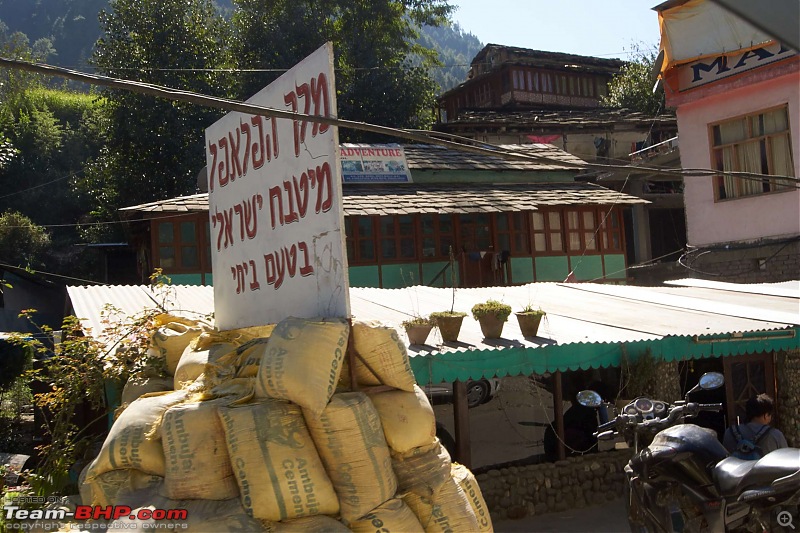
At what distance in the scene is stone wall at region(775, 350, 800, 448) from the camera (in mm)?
9672

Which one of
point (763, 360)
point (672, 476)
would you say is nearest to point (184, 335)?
point (672, 476)

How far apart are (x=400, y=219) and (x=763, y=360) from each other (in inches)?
320

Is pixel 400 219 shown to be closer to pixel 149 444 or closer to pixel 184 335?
pixel 184 335

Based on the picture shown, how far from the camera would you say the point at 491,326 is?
7777mm

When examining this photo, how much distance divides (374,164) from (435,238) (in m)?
2.67

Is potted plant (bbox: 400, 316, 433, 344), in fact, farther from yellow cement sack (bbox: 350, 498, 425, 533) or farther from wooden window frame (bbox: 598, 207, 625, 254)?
wooden window frame (bbox: 598, 207, 625, 254)

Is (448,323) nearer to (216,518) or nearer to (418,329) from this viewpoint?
(418,329)

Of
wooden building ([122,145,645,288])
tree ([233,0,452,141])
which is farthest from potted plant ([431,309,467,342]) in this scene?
tree ([233,0,452,141])

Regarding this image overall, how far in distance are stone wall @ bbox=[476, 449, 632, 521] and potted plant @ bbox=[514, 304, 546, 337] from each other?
5.16 feet

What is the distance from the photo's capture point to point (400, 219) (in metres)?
16.0

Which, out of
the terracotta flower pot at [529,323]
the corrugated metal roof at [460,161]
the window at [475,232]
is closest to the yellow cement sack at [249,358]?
the terracotta flower pot at [529,323]

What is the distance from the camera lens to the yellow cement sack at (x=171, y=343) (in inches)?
261

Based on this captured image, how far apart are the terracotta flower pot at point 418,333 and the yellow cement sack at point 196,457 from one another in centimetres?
311
